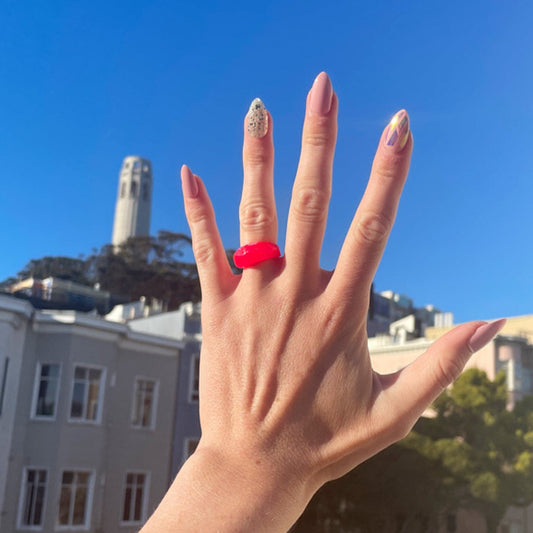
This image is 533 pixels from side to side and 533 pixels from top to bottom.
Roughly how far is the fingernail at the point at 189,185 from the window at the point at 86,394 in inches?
608

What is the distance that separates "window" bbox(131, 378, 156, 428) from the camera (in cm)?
1770

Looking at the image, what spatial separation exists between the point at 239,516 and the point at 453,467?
800 inches

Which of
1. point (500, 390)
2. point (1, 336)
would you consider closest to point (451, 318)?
point (500, 390)

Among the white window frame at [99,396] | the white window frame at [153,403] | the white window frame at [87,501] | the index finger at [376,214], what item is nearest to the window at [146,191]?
the white window frame at [153,403]

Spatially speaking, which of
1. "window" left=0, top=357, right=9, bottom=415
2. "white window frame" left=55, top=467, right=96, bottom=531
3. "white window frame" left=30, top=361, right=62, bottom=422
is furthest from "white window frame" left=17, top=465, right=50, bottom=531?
"window" left=0, top=357, right=9, bottom=415

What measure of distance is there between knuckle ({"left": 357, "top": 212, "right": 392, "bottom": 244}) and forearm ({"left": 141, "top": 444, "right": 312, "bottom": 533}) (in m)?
0.41

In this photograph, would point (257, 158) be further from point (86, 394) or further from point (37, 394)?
point (86, 394)

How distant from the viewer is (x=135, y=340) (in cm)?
1780

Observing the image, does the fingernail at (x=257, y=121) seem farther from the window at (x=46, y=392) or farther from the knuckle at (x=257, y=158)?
the window at (x=46, y=392)

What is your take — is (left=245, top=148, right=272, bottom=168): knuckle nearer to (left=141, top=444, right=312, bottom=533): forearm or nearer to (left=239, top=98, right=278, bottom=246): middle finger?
(left=239, top=98, right=278, bottom=246): middle finger

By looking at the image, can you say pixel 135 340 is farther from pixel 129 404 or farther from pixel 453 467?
pixel 453 467

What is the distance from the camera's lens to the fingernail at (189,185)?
1481 mm

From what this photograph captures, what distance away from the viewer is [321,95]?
4.28 feet

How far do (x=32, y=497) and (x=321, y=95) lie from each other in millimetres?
15733
